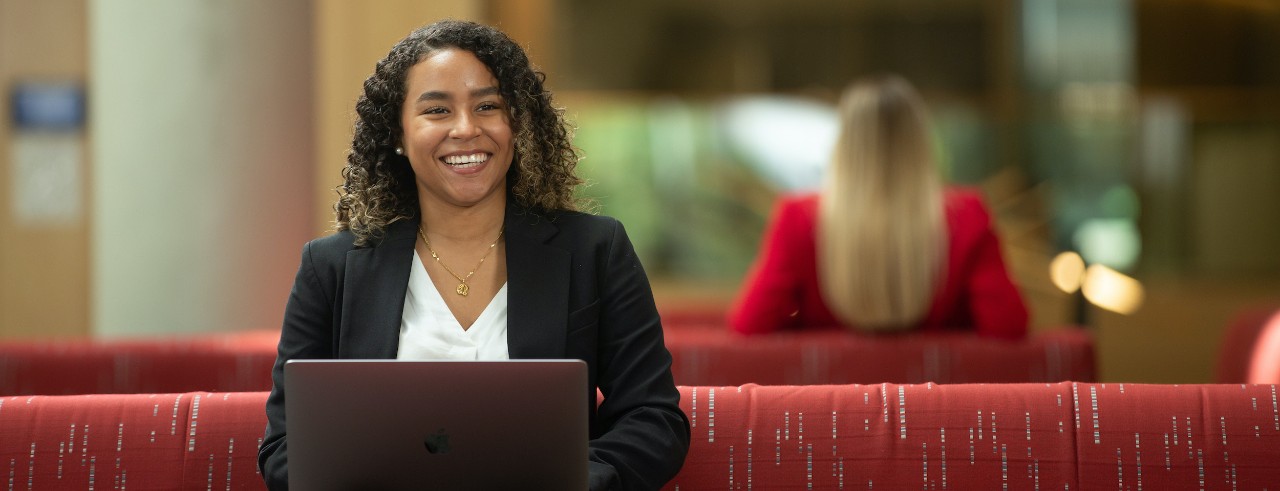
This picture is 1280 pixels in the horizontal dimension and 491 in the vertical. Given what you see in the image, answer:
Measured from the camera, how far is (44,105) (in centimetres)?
630

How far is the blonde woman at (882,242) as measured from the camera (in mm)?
4297

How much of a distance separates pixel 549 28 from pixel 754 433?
6.83 meters

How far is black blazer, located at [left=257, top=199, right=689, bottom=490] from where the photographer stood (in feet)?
Answer: 7.82

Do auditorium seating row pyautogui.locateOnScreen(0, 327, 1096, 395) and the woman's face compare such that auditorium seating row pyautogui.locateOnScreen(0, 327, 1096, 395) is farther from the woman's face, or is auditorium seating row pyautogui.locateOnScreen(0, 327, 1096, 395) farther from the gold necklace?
the woman's face

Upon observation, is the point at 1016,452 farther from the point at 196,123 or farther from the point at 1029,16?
the point at 1029,16

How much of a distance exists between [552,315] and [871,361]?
1780mm

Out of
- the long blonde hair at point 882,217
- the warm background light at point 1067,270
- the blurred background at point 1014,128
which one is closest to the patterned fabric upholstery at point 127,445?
the long blonde hair at point 882,217

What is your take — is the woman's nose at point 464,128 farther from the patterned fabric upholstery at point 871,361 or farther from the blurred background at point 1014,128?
the blurred background at point 1014,128

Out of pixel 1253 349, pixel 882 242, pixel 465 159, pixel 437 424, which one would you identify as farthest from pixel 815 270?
pixel 437 424

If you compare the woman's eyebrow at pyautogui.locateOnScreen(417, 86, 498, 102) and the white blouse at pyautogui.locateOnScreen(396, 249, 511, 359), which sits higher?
the woman's eyebrow at pyautogui.locateOnScreen(417, 86, 498, 102)

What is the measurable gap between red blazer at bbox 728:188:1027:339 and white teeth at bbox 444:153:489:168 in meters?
2.08

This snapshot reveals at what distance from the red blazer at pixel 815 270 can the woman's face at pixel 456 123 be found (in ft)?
6.79

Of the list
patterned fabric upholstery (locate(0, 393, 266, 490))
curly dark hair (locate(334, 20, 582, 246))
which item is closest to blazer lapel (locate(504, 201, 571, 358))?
curly dark hair (locate(334, 20, 582, 246))

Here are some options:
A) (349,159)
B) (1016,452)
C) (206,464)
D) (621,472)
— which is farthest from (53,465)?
(1016,452)
